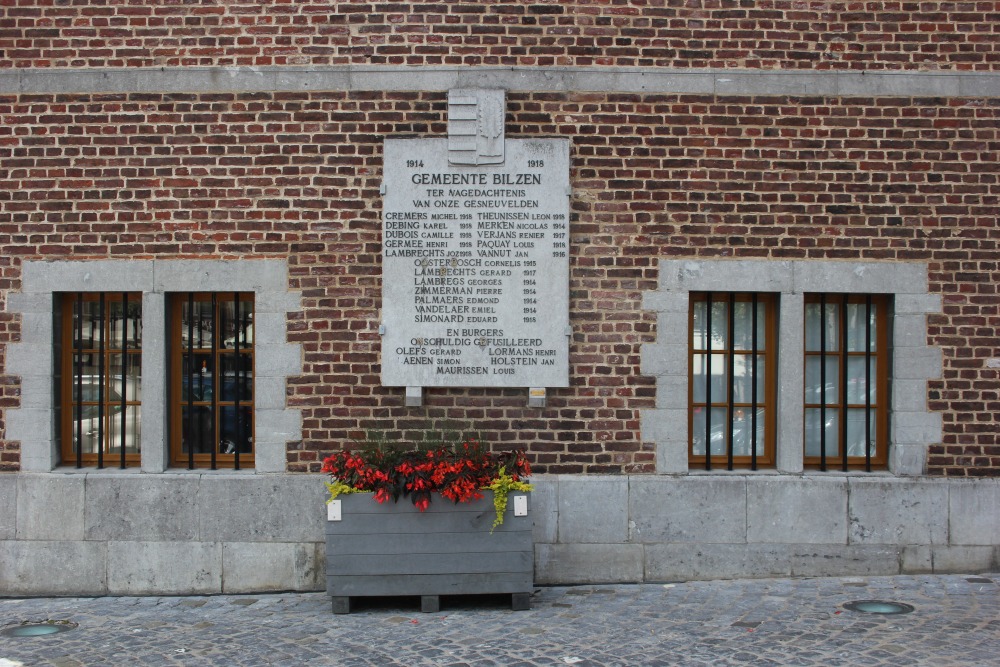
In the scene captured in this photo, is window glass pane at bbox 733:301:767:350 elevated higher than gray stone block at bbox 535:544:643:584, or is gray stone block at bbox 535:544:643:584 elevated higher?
window glass pane at bbox 733:301:767:350

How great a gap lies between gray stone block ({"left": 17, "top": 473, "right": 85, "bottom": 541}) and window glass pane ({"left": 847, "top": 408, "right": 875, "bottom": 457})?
623 centimetres

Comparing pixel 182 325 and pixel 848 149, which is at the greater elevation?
pixel 848 149

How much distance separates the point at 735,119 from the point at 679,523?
10.7 feet

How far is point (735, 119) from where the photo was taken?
6844mm

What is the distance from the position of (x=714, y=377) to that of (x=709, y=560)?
147cm

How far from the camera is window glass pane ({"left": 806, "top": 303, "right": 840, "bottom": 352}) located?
7.06 meters

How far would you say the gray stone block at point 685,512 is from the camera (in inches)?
264

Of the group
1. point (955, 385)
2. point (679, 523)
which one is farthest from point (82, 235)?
point (955, 385)

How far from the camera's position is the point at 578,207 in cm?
679

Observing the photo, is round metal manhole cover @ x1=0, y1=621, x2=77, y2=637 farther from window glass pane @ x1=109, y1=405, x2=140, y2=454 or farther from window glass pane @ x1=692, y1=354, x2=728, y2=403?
window glass pane @ x1=692, y1=354, x2=728, y2=403

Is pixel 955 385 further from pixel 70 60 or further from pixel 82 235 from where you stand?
pixel 70 60

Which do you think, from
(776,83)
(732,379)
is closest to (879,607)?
(732,379)

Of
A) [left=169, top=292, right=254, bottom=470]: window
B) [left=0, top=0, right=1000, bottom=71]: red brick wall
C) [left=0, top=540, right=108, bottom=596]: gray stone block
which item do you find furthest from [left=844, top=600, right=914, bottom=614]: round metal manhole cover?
[left=0, top=540, right=108, bottom=596]: gray stone block

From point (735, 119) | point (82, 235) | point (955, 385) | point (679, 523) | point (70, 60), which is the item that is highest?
point (70, 60)
